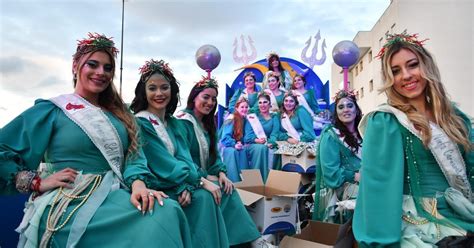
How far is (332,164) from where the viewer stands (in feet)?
12.3

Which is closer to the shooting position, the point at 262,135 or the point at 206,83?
the point at 206,83

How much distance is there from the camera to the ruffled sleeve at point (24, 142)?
1.83m

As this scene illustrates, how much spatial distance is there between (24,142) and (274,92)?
500 centimetres

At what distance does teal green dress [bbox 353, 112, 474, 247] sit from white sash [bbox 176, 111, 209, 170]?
183 cm

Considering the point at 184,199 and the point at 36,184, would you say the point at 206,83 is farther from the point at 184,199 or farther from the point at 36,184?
the point at 36,184

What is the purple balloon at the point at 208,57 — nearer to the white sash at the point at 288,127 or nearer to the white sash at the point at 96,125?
the white sash at the point at 288,127

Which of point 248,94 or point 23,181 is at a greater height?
point 248,94

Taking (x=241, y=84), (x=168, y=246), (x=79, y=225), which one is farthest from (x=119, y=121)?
(x=241, y=84)

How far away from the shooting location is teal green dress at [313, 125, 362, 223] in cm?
371

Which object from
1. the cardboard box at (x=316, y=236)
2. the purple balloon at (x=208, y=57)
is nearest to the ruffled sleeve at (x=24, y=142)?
the cardboard box at (x=316, y=236)

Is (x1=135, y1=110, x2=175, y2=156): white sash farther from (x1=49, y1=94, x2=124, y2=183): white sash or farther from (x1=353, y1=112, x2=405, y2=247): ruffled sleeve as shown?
(x1=353, y1=112, x2=405, y2=247): ruffled sleeve

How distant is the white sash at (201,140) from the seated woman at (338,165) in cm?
128

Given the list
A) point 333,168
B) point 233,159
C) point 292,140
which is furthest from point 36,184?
point 292,140

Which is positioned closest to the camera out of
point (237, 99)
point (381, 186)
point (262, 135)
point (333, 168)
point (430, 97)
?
point (381, 186)
